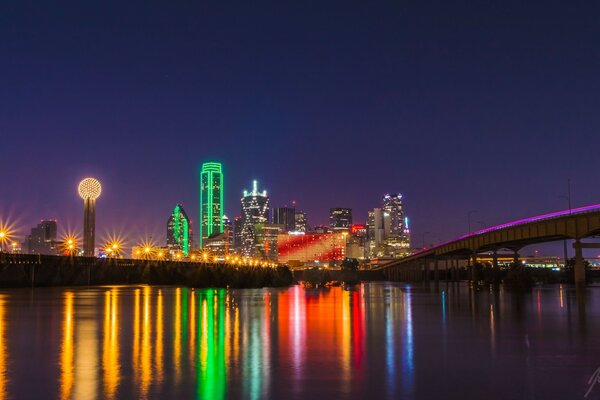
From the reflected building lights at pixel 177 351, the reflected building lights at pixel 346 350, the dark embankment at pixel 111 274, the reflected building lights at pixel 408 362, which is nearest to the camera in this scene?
the reflected building lights at pixel 408 362

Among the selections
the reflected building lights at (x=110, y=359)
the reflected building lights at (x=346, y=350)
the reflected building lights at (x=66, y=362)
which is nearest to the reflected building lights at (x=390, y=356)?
the reflected building lights at (x=346, y=350)

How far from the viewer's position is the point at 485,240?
14050cm

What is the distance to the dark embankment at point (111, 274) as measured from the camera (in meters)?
109

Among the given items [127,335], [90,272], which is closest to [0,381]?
[127,335]

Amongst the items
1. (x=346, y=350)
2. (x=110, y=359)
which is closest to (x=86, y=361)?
(x=110, y=359)

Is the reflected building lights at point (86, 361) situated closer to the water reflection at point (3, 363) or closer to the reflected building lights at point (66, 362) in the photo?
the reflected building lights at point (66, 362)

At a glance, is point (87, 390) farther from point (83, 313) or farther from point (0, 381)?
point (83, 313)

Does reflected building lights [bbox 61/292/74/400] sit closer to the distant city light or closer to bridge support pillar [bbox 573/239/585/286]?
bridge support pillar [bbox 573/239/585/286]

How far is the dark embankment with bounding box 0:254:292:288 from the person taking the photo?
109125 millimetres

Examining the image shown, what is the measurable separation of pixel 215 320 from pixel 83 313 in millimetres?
10797

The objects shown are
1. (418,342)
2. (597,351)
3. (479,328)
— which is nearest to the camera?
(597,351)

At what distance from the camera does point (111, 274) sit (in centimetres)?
14400

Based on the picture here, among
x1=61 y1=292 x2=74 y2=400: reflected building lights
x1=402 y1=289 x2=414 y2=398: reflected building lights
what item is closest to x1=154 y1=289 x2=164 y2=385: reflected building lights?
x1=61 y1=292 x2=74 y2=400: reflected building lights

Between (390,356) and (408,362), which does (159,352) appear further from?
(408,362)
